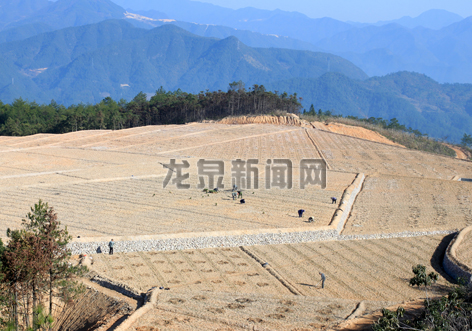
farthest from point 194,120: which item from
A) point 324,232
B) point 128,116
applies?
point 324,232

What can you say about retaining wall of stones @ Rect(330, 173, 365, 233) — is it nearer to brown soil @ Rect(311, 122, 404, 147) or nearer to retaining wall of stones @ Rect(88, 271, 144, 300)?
retaining wall of stones @ Rect(88, 271, 144, 300)

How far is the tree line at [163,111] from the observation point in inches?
3091

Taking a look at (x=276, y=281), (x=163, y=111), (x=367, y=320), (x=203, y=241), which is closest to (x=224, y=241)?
(x=203, y=241)

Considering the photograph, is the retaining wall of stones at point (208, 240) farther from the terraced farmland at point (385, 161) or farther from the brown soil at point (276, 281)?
the terraced farmland at point (385, 161)

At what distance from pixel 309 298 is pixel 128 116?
71474mm

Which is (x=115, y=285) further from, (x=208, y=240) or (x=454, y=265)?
(x=454, y=265)

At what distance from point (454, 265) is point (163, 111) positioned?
72.5 meters

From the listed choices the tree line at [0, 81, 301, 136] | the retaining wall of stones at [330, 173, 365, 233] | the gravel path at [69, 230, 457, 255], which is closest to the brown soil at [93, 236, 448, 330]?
the gravel path at [69, 230, 457, 255]

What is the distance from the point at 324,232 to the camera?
2589 cm

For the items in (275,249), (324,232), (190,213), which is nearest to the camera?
(275,249)

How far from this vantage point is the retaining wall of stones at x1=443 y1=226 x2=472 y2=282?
20.3 meters

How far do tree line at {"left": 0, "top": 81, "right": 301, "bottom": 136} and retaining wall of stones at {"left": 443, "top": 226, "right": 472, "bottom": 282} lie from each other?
60.3 m

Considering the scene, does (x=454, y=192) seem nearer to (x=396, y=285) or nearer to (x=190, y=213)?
(x=396, y=285)

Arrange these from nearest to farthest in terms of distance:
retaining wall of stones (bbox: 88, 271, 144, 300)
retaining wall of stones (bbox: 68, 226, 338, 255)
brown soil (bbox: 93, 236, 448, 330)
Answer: brown soil (bbox: 93, 236, 448, 330) < retaining wall of stones (bbox: 88, 271, 144, 300) < retaining wall of stones (bbox: 68, 226, 338, 255)
